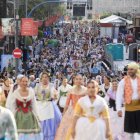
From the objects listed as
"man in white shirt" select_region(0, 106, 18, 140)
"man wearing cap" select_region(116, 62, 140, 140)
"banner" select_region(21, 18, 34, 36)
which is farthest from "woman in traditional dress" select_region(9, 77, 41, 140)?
"banner" select_region(21, 18, 34, 36)

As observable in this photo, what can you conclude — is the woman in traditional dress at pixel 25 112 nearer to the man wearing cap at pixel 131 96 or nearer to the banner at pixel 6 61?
the man wearing cap at pixel 131 96

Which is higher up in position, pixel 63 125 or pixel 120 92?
pixel 120 92

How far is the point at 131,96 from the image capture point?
1091 centimetres

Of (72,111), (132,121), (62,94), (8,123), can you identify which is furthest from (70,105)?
(8,123)

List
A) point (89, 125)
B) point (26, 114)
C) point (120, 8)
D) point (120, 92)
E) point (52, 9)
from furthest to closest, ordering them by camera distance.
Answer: point (120, 8) → point (52, 9) → point (26, 114) → point (120, 92) → point (89, 125)

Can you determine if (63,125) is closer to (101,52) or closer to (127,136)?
(127,136)

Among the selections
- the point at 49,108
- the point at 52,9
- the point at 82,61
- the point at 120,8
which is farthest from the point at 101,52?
the point at 120,8

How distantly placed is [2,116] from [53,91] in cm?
649

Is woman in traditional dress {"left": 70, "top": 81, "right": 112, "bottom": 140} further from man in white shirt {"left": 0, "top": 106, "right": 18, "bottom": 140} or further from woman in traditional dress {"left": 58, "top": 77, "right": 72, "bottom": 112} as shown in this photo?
woman in traditional dress {"left": 58, "top": 77, "right": 72, "bottom": 112}

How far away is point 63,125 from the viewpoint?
12.7 metres

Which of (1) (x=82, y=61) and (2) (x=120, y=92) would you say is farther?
(1) (x=82, y=61)

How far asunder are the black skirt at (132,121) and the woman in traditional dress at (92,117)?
1.22 metres

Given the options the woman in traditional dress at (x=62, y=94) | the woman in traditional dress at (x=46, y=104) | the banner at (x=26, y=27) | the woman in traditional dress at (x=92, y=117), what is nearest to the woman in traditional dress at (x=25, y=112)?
the woman in traditional dress at (x=46, y=104)

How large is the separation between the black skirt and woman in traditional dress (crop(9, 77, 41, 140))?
163cm
